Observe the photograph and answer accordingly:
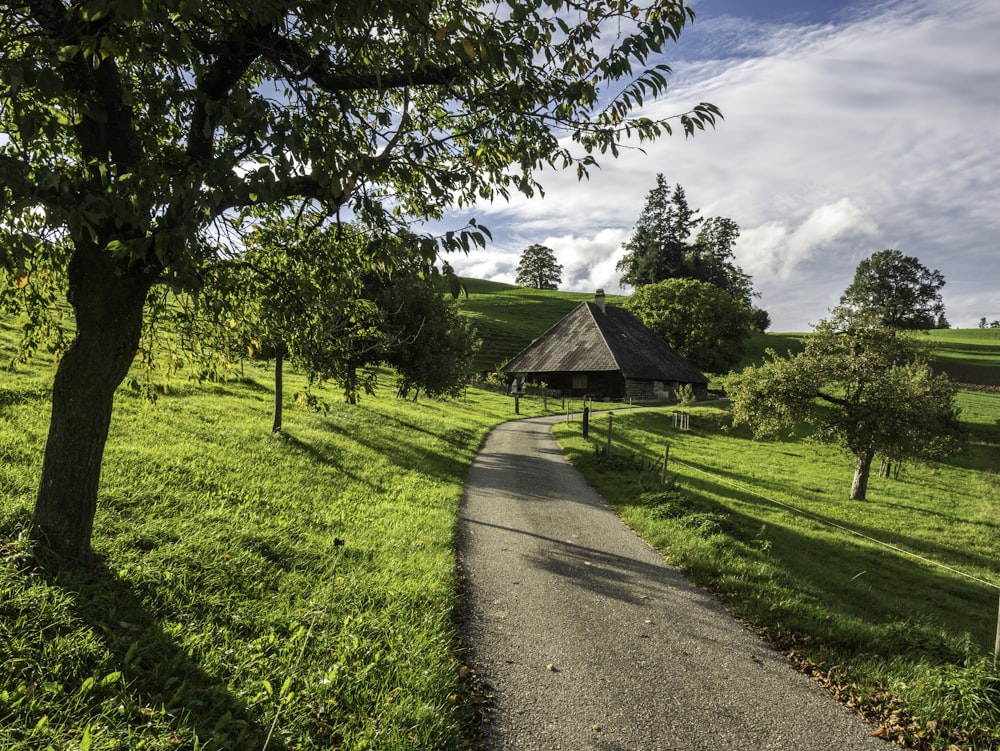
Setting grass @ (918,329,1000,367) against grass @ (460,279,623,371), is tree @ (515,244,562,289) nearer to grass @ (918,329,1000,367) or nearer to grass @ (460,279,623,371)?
grass @ (460,279,623,371)

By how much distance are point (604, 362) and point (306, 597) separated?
41185 mm

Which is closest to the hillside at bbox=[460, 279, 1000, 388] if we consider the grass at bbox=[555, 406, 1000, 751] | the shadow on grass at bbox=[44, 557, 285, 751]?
the grass at bbox=[555, 406, 1000, 751]

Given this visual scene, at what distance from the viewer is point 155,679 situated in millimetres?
4348

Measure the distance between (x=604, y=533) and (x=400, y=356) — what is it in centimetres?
1411

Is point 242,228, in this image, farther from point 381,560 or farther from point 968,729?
point 968,729

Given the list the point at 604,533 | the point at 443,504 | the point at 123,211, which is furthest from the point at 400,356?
the point at 123,211

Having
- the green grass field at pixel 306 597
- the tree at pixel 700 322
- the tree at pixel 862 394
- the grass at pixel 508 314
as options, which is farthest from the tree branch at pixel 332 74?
the tree at pixel 700 322

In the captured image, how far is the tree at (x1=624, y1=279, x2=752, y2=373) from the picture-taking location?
57.6 m

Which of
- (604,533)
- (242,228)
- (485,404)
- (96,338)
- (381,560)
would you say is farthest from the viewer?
(485,404)

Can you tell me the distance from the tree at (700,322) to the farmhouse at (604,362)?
621 cm

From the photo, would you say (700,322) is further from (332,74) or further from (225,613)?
(225,613)

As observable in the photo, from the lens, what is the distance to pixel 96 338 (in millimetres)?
5285

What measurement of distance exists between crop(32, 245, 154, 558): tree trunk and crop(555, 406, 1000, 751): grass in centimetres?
807

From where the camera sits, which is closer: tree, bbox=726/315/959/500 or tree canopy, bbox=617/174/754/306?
tree, bbox=726/315/959/500
